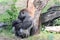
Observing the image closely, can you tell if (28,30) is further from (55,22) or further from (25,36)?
(55,22)

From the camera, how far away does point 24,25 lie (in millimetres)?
6035

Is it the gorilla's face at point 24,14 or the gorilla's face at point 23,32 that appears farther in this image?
the gorilla's face at point 24,14

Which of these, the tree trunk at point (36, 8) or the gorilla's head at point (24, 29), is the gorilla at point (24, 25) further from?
the tree trunk at point (36, 8)

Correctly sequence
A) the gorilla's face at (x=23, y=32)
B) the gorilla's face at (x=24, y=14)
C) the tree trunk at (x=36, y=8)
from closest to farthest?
the gorilla's face at (x=23, y=32) < the gorilla's face at (x=24, y=14) < the tree trunk at (x=36, y=8)

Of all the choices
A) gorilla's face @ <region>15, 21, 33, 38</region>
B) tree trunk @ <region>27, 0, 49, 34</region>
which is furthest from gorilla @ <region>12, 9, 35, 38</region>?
tree trunk @ <region>27, 0, 49, 34</region>

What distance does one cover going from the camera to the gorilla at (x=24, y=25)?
602 cm

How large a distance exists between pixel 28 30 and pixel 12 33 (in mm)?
531

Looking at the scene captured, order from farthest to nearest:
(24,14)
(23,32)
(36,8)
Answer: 1. (36,8)
2. (24,14)
3. (23,32)

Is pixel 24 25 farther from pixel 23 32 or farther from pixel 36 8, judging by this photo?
pixel 36 8

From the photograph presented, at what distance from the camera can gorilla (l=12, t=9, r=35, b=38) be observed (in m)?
6.02

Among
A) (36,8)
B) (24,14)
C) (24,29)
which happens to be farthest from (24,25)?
(36,8)

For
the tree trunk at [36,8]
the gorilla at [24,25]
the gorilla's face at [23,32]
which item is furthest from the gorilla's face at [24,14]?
the gorilla's face at [23,32]

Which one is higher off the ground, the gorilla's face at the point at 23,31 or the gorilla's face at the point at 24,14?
the gorilla's face at the point at 24,14

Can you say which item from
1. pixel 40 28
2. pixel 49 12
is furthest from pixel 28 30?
pixel 49 12
